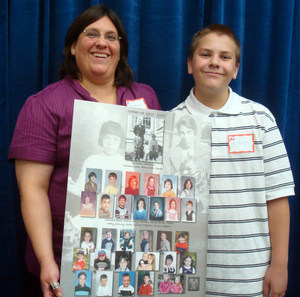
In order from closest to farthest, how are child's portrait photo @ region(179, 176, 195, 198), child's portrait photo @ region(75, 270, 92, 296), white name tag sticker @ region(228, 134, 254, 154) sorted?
child's portrait photo @ region(75, 270, 92, 296) → child's portrait photo @ region(179, 176, 195, 198) → white name tag sticker @ region(228, 134, 254, 154)

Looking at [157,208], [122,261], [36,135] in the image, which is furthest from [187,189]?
[36,135]

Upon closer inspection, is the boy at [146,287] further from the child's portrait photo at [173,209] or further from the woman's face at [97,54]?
the woman's face at [97,54]

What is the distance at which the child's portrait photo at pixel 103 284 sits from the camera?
3.72 ft

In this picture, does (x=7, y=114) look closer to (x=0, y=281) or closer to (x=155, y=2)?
(x=0, y=281)

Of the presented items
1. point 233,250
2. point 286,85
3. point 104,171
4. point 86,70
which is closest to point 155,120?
point 104,171

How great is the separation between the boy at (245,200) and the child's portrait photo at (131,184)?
0.32 m

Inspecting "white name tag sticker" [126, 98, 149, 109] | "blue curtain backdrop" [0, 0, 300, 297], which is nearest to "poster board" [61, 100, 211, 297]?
"white name tag sticker" [126, 98, 149, 109]

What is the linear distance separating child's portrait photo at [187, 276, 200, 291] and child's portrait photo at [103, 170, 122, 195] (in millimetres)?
399

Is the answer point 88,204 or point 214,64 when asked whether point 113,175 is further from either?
point 214,64

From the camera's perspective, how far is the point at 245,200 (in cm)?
131

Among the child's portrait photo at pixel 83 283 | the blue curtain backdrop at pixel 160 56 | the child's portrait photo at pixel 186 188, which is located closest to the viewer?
the child's portrait photo at pixel 83 283

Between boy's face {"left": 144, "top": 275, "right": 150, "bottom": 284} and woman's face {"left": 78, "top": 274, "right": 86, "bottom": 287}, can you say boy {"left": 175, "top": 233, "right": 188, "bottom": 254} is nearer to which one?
boy's face {"left": 144, "top": 275, "right": 150, "bottom": 284}

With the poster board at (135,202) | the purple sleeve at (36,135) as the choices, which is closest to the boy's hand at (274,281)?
the poster board at (135,202)

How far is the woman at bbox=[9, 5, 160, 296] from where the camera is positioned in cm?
120
